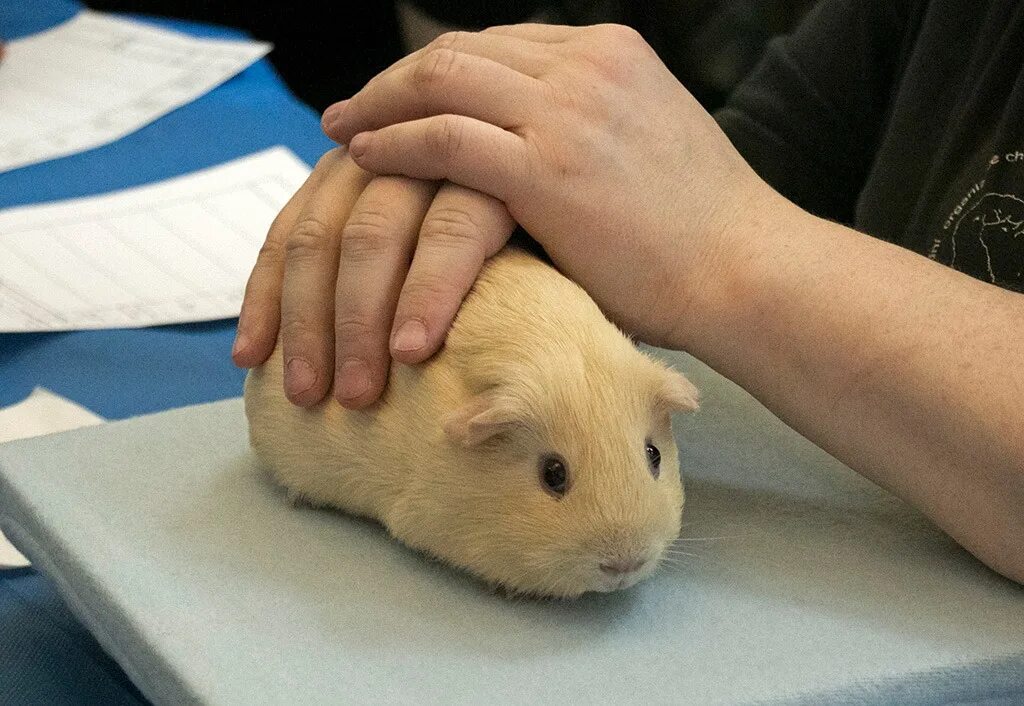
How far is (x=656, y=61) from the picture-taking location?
834 millimetres

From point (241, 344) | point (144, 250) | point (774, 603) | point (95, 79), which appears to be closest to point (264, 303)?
point (241, 344)

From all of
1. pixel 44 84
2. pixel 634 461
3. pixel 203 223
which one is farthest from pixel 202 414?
pixel 44 84

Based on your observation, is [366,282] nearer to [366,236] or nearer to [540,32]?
[366,236]

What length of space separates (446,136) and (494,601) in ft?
1.04

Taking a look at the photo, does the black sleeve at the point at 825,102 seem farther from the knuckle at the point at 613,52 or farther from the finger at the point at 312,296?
the finger at the point at 312,296

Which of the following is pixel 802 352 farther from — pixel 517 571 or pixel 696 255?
pixel 517 571

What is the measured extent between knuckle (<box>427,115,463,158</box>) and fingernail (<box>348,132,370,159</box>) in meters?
0.06

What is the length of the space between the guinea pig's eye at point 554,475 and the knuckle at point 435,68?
300mm

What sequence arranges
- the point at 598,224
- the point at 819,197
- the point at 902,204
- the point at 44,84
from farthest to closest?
the point at 44,84
the point at 819,197
the point at 902,204
the point at 598,224

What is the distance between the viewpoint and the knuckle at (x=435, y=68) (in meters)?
0.79

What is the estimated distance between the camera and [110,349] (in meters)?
1.18

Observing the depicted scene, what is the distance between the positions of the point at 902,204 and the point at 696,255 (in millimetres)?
459

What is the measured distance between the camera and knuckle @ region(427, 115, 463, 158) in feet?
2.45

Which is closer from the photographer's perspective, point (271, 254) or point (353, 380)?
point (353, 380)
